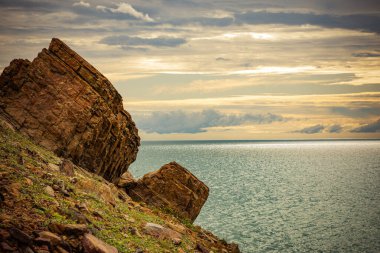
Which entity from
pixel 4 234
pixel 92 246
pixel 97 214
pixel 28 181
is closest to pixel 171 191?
pixel 97 214

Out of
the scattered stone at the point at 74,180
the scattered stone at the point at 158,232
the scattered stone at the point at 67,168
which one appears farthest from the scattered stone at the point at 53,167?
the scattered stone at the point at 158,232

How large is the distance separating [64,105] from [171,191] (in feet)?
40.3

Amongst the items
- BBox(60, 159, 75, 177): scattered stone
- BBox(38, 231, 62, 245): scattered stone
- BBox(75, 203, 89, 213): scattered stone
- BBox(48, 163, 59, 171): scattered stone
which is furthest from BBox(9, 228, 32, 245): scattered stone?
BBox(60, 159, 75, 177): scattered stone

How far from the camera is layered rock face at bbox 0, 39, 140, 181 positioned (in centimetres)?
3061

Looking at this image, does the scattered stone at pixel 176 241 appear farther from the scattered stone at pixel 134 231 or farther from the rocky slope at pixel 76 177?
the scattered stone at pixel 134 231

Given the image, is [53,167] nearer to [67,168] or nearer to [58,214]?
[67,168]

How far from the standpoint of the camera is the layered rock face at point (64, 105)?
30.6 meters

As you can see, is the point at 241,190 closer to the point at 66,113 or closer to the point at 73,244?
the point at 66,113

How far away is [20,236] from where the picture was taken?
13586 millimetres

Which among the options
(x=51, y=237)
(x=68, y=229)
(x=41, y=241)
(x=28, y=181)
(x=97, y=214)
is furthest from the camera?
(x=97, y=214)

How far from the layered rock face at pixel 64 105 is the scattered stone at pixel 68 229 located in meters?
15.0

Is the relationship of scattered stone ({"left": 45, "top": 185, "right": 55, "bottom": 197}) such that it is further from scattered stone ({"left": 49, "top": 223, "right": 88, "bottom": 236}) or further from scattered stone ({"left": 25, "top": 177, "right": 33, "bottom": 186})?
scattered stone ({"left": 49, "top": 223, "right": 88, "bottom": 236})

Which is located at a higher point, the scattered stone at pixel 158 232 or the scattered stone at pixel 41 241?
the scattered stone at pixel 41 241

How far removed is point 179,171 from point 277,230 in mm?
23509
